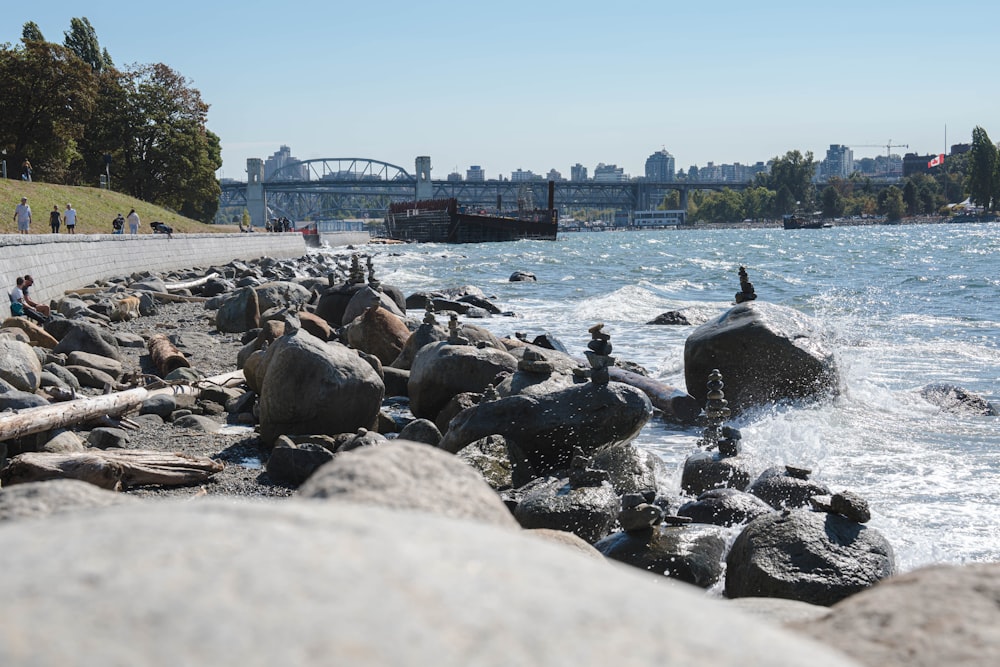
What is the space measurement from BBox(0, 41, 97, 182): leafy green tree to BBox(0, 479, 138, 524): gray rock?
51.9 m

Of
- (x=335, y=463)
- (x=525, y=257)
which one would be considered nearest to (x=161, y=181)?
(x=525, y=257)

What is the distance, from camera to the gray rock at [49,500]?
2.54 metres

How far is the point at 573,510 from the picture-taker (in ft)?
21.0

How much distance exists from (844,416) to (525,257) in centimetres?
5463

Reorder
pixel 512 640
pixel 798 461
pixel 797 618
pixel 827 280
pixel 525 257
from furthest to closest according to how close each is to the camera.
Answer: pixel 525 257 < pixel 827 280 < pixel 798 461 < pixel 797 618 < pixel 512 640

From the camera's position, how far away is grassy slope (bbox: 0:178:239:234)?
34562mm

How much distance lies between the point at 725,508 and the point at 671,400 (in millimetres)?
4801

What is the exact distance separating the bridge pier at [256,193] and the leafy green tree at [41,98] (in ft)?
342

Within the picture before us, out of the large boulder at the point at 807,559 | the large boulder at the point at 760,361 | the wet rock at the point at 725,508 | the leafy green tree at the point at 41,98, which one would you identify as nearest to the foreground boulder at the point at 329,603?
the large boulder at the point at 807,559

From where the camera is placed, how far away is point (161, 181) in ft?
220

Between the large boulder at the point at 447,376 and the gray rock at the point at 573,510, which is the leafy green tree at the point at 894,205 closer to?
the large boulder at the point at 447,376

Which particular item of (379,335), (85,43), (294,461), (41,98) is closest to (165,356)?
(379,335)

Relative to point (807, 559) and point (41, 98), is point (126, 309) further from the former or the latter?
point (41, 98)

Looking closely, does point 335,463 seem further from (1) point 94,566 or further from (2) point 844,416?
(2) point 844,416
